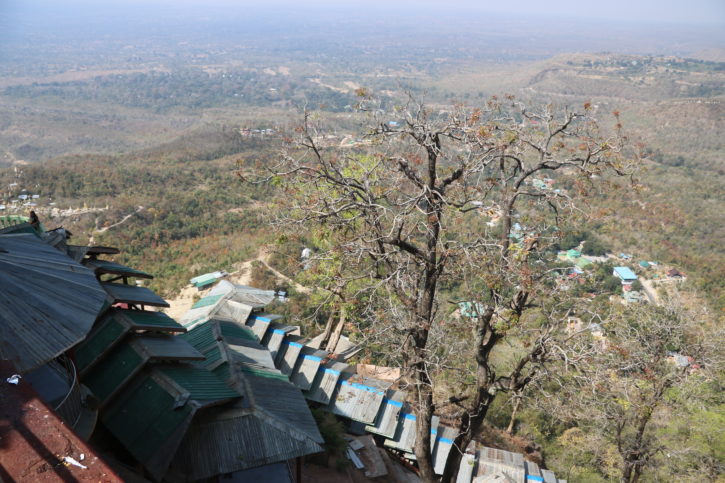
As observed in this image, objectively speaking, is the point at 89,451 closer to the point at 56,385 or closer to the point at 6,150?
the point at 56,385

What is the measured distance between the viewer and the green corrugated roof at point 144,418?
301 inches

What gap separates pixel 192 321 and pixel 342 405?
4984 mm

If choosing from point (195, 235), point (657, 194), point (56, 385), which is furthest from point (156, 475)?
point (657, 194)

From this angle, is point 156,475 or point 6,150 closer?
point 156,475

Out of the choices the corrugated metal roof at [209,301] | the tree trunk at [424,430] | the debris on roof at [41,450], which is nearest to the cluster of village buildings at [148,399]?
the debris on roof at [41,450]

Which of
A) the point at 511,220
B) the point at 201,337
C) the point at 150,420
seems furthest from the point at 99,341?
the point at 511,220

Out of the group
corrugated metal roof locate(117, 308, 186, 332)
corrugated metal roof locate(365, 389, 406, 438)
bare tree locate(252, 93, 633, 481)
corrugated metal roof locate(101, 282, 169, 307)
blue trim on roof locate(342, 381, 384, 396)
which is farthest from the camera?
blue trim on roof locate(342, 381, 384, 396)

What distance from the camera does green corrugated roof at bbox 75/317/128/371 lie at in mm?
8391

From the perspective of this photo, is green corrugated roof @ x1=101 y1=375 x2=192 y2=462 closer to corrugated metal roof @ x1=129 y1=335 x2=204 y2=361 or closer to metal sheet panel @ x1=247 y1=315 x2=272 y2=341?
corrugated metal roof @ x1=129 y1=335 x2=204 y2=361

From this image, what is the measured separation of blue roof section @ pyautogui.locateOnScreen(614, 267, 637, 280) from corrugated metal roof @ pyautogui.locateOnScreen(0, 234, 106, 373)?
34159 millimetres

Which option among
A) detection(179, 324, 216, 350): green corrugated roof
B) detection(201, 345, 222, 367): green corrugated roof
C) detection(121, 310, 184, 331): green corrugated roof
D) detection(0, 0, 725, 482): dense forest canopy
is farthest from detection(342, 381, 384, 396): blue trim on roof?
detection(121, 310, 184, 331): green corrugated roof

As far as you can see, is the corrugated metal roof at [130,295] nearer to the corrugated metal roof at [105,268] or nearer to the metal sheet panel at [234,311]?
the corrugated metal roof at [105,268]

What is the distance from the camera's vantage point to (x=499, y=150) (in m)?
6.93

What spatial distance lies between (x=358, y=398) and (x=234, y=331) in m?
3.89
